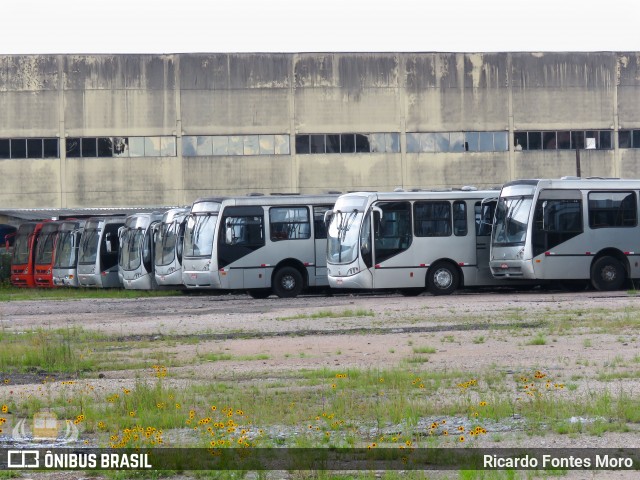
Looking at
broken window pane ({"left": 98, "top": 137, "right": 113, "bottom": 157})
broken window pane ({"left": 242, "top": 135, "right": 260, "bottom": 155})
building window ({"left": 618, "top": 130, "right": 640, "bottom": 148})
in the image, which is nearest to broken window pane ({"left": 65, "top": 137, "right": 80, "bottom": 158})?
broken window pane ({"left": 98, "top": 137, "right": 113, "bottom": 157})

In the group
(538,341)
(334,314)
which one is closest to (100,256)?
(334,314)

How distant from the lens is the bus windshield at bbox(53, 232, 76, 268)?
49.3 meters

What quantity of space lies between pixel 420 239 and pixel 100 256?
56.8ft

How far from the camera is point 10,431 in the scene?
11.2m

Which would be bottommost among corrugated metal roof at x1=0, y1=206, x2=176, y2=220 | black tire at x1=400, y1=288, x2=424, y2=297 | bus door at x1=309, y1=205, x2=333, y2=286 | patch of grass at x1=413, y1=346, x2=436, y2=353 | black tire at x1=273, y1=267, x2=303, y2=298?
patch of grass at x1=413, y1=346, x2=436, y2=353

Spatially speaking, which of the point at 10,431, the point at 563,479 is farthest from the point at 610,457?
the point at 10,431

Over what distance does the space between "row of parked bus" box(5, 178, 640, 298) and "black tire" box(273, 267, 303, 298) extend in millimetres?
28

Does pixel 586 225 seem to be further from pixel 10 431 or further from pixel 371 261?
pixel 10 431

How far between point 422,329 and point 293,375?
667 centimetres

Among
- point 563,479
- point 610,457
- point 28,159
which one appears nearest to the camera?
point 563,479

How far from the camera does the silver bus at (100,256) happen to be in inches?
1871

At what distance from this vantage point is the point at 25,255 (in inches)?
2064

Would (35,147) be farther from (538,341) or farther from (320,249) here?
(538,341)

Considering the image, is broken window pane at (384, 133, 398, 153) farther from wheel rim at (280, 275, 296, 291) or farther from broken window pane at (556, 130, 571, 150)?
wheel rim at (280, 275, 296, 291)
